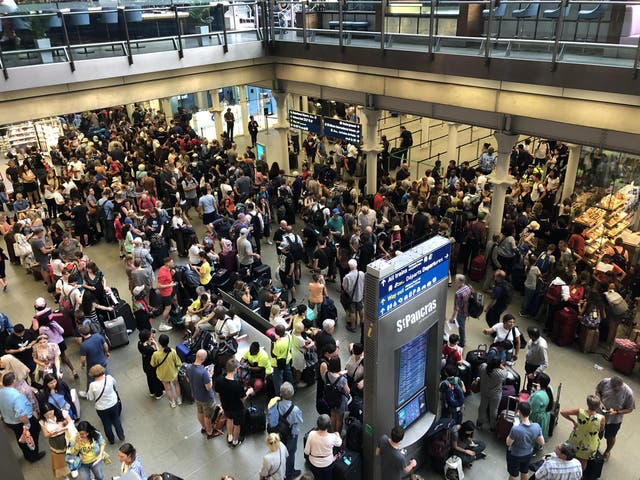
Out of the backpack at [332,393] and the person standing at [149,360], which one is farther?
the person standing at [149,360]

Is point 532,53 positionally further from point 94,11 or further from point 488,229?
point 94,11

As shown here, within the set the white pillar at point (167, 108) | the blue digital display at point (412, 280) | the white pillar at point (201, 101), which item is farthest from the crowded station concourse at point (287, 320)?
the white pillar at point (201, 101)

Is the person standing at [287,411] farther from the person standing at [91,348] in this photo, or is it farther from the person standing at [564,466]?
the person standing at [91,348]

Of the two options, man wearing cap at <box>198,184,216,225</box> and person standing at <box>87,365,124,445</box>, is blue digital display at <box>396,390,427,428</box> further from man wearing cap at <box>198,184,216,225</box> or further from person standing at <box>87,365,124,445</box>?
man wearing cap at <box>198,184,216,225</box>

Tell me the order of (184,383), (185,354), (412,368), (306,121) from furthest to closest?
1. (306,121)
2. (185,354)
3. (184,383)
4. (412,368)

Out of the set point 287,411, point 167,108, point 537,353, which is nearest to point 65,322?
point 287,411

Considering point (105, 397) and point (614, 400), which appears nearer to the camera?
point (614, 400)

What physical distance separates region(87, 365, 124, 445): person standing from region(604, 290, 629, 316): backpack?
791 centimetres

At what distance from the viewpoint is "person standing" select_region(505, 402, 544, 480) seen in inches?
231

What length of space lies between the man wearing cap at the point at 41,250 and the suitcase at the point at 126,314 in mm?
2783

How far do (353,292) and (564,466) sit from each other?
184 inches

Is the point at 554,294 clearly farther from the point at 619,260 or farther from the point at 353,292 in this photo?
the point at 353,292

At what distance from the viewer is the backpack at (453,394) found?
682cm

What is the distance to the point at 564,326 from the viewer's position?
29.8 ft
